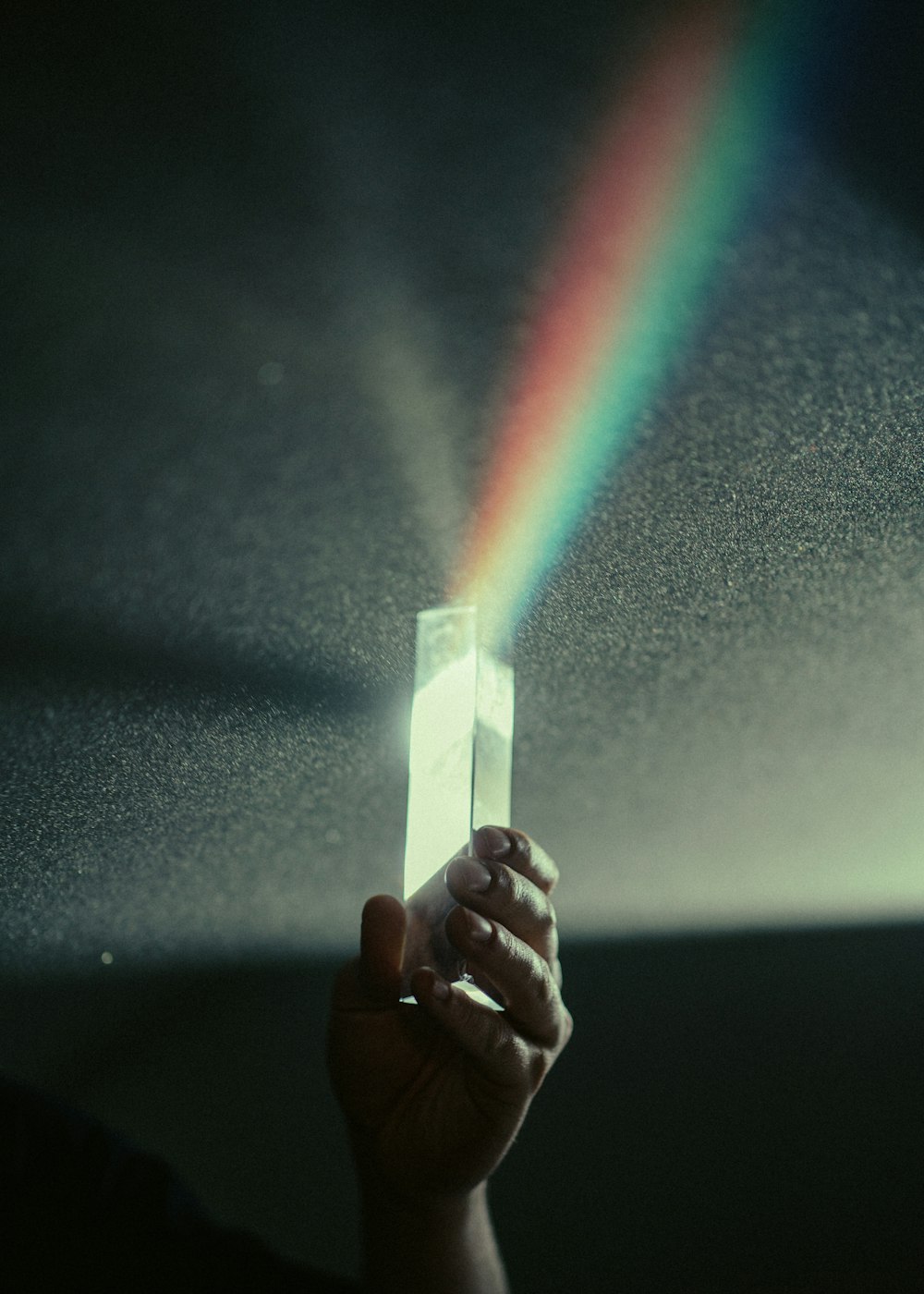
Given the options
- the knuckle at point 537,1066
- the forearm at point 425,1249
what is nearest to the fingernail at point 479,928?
the knuckle at point 537,1066

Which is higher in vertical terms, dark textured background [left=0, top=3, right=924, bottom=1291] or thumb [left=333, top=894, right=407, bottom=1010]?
dark textured background [left=0, top=3, right=924, bottom=1291]

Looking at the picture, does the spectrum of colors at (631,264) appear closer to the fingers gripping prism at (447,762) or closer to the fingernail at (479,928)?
the fingers gripping prism at (447,762)

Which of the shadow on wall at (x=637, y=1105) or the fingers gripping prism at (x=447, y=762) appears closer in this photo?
the fingers gripping prism at (x=447, y=762)

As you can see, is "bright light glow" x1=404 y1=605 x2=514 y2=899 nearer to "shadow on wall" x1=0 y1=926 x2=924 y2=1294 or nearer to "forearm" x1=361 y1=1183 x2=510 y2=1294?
"forearm" x1=361 y1=1183 x2=510 y2=1294

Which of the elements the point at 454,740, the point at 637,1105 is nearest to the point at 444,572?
the point at 454,740

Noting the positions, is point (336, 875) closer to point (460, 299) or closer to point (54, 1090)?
point (54, 1090)

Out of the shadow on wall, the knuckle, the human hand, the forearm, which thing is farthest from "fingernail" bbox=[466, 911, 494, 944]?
the shadow on wall

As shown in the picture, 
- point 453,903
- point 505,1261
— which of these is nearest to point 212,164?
point 453,903
